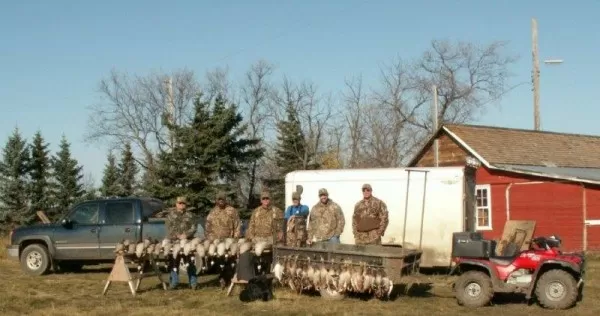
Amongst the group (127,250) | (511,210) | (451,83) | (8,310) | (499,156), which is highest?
(451,83)

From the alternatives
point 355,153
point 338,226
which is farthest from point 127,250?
point 355,153

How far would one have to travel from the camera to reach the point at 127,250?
43.6 ft

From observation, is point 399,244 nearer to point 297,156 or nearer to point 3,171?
point 297,156

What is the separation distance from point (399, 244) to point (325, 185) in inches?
91.0

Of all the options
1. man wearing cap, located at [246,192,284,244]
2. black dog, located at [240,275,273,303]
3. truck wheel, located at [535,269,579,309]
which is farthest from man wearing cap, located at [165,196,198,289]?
truck wheel, located at [535,269,579,309]

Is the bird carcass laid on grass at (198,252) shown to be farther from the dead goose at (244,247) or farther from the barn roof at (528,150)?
the barn roof at (528,150)

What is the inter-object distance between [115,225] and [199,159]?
15.6 meters

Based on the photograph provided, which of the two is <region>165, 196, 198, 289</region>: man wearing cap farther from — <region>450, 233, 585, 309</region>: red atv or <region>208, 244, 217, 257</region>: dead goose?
<region>450, 233, 585, 309</region>: red atv

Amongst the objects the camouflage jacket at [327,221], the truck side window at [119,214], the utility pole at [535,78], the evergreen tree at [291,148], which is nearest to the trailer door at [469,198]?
the camouflage jacket at [327,221]

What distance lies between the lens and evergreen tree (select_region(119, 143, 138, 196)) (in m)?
44.1

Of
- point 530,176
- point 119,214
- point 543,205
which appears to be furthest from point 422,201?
point 530,176

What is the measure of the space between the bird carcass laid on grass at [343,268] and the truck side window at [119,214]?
5738 millimetres

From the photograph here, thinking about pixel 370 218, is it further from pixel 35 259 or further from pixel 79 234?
pixel 35 259

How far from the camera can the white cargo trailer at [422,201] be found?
54.1ft
